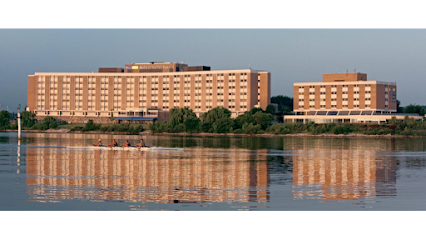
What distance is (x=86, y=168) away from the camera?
4119 cm

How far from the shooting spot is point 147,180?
33.7 metres

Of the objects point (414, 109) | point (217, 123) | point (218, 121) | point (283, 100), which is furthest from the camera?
point (283, 100)

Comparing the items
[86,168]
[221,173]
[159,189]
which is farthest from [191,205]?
[86,168]

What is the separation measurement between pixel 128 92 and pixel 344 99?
6236 cm

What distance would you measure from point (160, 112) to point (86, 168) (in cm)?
12757

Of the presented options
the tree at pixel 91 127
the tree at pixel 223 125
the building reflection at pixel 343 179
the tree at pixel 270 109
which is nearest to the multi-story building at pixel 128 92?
the tree at pixel 91 127

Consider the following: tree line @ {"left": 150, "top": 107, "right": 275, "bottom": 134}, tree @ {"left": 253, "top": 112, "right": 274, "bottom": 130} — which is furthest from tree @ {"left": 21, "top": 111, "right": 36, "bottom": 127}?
tree @ {"left": 253, "top": 112, "right": 274, "bottom": 130}

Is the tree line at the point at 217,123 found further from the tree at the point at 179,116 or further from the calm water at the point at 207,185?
the calm water at the point at 207,185

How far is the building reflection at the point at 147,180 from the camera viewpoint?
1064 inches

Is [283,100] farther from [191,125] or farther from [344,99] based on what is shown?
[191,125]

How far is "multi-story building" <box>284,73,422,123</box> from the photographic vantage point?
478ft

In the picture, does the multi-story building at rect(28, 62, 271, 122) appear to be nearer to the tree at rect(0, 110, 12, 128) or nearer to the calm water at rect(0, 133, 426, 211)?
the tree at rect(0, 110, 12, 128)

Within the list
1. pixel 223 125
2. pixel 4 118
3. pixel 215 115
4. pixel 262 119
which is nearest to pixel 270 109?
pixel 262 119
